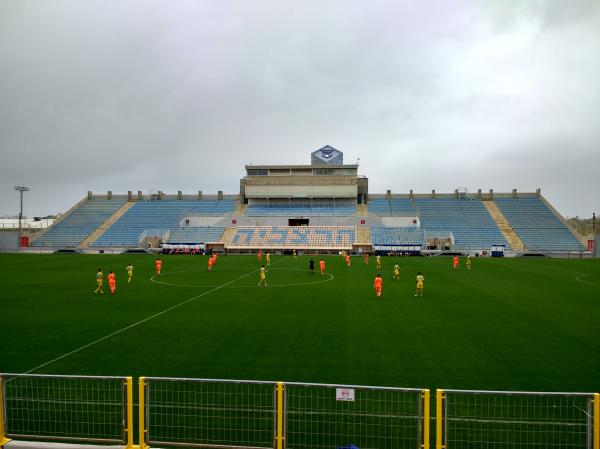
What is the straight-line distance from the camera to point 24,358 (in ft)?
37.3

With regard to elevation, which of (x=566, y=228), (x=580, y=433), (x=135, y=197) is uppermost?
(x=135, y=197)

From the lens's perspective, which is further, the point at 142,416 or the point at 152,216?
the point at 152,216

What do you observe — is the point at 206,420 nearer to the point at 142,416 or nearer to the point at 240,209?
the point at 142,416

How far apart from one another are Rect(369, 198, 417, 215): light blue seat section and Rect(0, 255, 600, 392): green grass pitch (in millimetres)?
48853

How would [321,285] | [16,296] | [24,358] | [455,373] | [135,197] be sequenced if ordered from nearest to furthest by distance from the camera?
1. [455,373]
2. [24,358]
3. [16,296]
4. [321,285]
5. [135,197]

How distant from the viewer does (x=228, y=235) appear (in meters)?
69.0

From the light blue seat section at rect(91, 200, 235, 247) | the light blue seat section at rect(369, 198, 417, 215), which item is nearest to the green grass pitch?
the light blue seat section at rect(91, 200, 235, 247)

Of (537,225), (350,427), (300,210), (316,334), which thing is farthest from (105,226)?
(350,427)

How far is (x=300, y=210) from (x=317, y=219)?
487 centimetres

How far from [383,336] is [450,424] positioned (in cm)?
616

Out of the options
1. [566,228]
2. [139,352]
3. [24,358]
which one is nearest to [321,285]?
[139,352]

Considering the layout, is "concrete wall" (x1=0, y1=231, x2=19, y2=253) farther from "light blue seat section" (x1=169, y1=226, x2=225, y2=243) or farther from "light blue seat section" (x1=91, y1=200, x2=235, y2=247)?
"light blue seat section" (x1=169, y1=226, x2=225, y2=243)

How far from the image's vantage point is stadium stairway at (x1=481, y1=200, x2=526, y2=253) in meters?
63.0

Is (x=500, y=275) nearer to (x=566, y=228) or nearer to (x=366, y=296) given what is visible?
(x=366, y=296)
